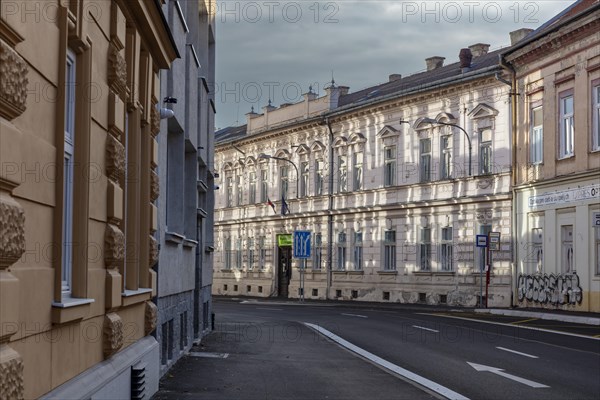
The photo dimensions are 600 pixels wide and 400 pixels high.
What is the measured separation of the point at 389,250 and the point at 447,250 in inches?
201

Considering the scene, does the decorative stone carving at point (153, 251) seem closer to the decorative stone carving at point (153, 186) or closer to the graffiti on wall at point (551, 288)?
the decorative stone carving at point (153, 186)

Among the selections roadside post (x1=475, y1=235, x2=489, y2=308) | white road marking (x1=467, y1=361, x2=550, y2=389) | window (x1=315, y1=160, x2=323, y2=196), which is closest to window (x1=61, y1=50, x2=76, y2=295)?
white road marking (x1=467, y1=361, x2=550, y2=389)

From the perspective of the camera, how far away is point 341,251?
53.5m

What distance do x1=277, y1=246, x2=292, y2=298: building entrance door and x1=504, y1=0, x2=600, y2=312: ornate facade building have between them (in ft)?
74.3

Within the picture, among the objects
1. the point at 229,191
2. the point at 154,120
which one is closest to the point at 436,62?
the point at 229,191

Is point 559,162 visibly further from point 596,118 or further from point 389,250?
point 389,250

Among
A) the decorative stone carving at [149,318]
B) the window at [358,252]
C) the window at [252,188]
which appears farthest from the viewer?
the window at [252,188]

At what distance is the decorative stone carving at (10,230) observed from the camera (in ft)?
17.9

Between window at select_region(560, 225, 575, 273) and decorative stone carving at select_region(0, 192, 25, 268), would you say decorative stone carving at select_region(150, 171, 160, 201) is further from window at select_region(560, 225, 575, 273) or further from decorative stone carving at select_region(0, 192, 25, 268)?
window at select_region(560, 225, 575, 273)

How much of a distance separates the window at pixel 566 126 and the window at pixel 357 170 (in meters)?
16.6

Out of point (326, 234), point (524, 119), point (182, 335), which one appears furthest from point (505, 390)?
point (326, 234)

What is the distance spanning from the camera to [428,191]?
4562 cm

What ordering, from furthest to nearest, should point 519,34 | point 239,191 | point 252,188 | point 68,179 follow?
point 239,191 < point 252,188 < point 519,34 < point 68,179

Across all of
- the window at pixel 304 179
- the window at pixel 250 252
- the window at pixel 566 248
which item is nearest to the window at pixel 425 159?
the window at pixel 566 248
